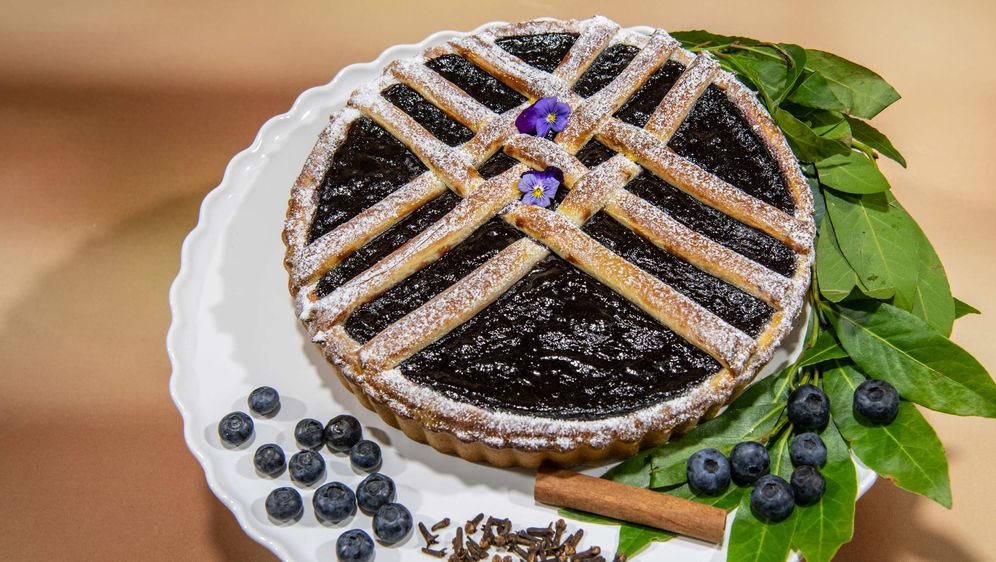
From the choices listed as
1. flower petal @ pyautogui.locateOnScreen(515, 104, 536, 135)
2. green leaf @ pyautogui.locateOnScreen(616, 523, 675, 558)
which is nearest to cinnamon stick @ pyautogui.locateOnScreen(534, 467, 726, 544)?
green leaf @ pyautogui.locateOnScreen(616, 523, 675, 558)

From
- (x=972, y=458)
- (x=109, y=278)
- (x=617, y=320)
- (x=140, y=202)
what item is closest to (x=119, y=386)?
(x=109, y=278)

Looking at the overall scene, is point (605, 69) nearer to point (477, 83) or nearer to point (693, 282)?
point (477, 83)

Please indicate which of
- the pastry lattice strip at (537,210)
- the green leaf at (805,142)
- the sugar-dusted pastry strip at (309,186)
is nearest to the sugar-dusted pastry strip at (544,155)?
the pastry lattice strip at (537,210)

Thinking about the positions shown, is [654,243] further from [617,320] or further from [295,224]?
[295,224]

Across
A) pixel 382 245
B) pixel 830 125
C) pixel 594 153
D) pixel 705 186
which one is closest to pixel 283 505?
pixel 382 245

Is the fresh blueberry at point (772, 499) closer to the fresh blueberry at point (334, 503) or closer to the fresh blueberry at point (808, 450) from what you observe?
the fresh blueberry at point (808, 450)
